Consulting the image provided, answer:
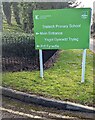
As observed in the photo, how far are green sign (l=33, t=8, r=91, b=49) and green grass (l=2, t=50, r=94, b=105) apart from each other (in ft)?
2.68

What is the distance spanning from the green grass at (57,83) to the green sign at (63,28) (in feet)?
2.68

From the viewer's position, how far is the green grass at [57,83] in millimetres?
6772

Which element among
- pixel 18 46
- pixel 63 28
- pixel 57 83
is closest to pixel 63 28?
pixel 63 28

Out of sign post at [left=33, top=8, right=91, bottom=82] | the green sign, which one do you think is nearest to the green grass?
sign post at [left=33, top=8, right=91, bottom=82]

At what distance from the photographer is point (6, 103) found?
21.4 ft

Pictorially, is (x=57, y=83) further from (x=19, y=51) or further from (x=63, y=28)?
(x=19, y=51)

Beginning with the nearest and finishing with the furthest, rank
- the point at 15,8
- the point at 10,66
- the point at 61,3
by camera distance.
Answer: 1. the point at 10,66
2. the point at 61,3
3. the point at 15,8

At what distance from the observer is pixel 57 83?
24.9ft

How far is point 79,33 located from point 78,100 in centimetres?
201

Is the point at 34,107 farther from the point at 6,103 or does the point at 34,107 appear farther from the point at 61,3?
the point at 61,3

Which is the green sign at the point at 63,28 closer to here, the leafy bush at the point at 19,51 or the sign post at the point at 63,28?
the sign post at the point at 63,28

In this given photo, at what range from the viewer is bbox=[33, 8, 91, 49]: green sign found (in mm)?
7746

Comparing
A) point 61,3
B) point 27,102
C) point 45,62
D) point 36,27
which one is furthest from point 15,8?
point 27,102

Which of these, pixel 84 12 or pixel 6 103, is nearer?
pixel 6 103
